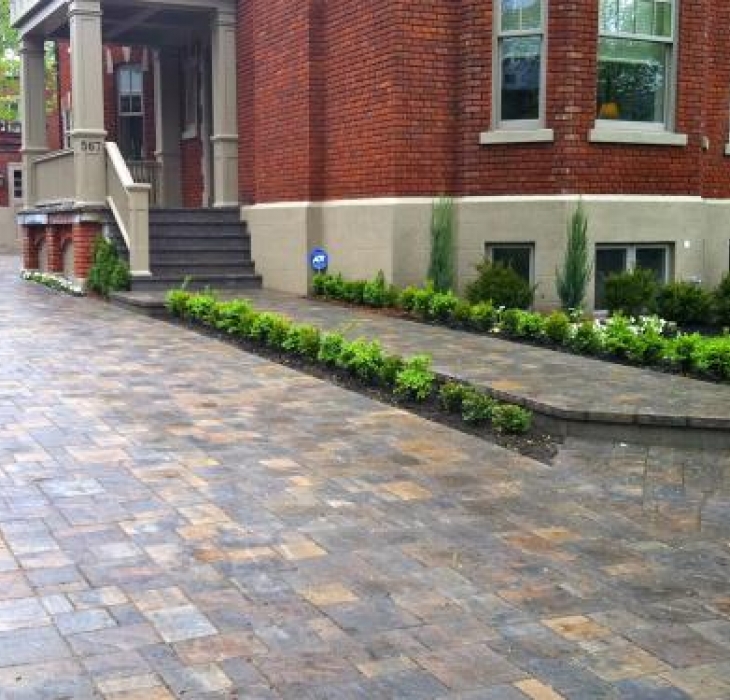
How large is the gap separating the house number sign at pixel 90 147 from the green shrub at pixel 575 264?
298 inches

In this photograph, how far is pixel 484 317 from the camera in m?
10.9

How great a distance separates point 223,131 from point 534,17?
6.30 metres

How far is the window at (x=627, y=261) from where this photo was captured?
1257 centimetres

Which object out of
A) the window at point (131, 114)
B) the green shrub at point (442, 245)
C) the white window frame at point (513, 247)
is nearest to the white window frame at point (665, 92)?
the white window frame at point (513, 247)

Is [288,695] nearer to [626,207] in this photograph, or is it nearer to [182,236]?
[626,207]

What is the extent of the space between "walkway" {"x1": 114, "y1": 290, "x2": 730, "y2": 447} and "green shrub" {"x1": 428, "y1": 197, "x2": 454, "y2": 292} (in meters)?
1.46

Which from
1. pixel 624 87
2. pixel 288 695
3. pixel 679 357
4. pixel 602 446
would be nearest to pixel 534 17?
pixel 624 87

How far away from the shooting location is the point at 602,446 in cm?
668

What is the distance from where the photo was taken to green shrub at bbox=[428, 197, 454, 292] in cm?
1269

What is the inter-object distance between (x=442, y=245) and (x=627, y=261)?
2338mm

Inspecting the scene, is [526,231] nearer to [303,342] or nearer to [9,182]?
[303,342]

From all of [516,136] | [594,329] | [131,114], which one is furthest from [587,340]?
[131,114]

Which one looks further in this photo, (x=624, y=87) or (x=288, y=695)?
(x=624, y=87)

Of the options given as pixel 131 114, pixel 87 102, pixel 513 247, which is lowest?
pixel 513 247
